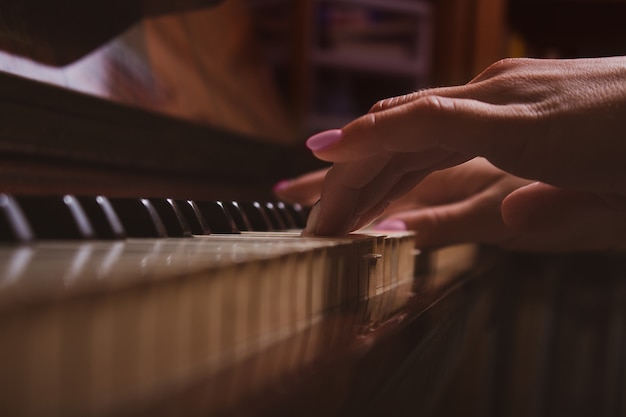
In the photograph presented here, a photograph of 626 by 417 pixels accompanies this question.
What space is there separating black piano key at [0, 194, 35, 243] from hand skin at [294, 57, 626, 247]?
0.31 meters

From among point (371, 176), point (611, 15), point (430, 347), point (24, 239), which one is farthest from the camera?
point (611, 15)

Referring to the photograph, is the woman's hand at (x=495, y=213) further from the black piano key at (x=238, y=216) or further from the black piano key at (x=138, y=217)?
the black piano key at (x=138, y=217)

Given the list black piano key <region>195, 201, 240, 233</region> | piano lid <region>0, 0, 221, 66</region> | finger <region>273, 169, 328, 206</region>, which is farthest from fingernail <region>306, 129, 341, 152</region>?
finger <region>273, 169, 328, 206</region>

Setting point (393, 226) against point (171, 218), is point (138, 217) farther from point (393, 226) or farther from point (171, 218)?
point (393, 226)

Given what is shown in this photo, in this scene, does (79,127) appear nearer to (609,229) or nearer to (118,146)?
(118,146)

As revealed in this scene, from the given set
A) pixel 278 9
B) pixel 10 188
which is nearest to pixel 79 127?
pixel 10 188

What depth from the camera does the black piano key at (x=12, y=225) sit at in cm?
41

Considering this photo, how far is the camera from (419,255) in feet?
Answer: 2.91

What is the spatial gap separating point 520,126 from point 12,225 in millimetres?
427

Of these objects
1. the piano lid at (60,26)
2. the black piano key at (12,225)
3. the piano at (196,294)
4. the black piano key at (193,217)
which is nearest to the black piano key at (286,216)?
the piano at (196,294)

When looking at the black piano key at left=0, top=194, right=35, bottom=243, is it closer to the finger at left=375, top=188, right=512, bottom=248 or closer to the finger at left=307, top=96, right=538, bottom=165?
the finger at left=307, top=96, right=538, bottom=165

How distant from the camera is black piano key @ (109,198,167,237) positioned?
0.54 meters

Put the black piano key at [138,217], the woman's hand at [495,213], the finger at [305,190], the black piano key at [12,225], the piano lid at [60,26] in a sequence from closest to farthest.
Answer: the black piano key at [12,225]
the black piano key at [138,217]
the piano lid at [60,26]
the woman's hand at [495,213]
the finger at [305,190]

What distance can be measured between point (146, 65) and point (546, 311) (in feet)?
2.47
